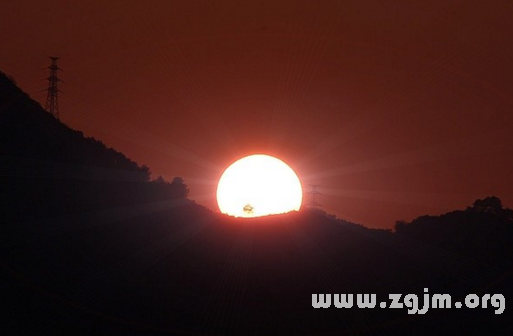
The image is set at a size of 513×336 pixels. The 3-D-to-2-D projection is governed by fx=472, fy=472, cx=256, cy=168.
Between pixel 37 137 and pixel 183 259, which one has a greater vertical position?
pixel 37 137

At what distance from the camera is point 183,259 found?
4066 cm

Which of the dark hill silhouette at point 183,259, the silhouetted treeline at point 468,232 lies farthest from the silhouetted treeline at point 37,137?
the silhouetted treeline at point 468,232

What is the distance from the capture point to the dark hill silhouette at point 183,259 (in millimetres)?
30922

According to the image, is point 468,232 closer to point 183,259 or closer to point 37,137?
point 183,259

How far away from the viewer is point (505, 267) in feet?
135

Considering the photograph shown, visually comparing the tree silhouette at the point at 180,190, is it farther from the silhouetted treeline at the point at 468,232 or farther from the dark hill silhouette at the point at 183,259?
the silhouetted treeline at the point at 468,232

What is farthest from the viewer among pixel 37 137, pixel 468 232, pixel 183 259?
pixel 468 232

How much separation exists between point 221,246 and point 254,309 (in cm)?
1245

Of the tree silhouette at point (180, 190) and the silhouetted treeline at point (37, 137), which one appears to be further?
the tree silhouette at point (180, 190)

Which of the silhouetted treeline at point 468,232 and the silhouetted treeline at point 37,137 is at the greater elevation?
the silhouetted treeline at point 37,137

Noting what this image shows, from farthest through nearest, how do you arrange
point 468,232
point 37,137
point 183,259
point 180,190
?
point 180,190 → point 468,232 → point 37,137 → point 183,259

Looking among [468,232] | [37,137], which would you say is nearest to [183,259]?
[37,137]

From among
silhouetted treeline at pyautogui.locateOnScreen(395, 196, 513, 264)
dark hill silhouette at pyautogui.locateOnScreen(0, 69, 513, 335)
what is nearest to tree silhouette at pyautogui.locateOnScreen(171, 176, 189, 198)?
dark hill silhouette at pyautogui.locateOnScreen(0, 69, 513, 335)

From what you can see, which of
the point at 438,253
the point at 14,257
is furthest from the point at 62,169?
the point at 438,253
